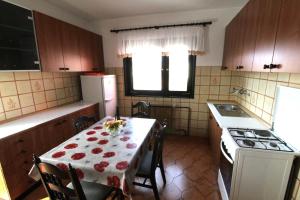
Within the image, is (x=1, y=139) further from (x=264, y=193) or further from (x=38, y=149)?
(x=264, y=193)

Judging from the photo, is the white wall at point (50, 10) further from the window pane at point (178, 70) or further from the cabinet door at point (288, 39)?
the cabinet door at point (288, 39)

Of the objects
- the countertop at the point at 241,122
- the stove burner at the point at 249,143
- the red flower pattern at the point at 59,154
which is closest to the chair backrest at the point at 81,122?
the red flower pattern at the point at 59,154

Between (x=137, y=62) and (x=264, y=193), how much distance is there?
280 centimetres

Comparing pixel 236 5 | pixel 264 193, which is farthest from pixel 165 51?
pixel 264 193

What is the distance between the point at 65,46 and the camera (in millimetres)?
2443

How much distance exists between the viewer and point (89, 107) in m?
2.78

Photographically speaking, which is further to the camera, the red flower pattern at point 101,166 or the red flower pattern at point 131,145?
the red flower pattern at point 131,145

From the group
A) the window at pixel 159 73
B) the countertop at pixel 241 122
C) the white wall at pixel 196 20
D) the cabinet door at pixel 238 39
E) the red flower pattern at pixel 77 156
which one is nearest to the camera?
the red flower pattern at pixel 77 156

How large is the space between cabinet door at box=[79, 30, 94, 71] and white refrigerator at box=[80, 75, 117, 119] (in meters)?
0.21

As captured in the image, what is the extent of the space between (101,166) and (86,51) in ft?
7.74

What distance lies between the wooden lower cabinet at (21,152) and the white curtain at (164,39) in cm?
188

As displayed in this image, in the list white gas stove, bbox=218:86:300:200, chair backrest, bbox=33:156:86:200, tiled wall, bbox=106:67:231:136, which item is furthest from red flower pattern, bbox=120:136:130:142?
tiled wall, bbox=106:67:231:136

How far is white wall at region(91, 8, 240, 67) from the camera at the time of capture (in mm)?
2695

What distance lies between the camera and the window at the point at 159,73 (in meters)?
3.02
